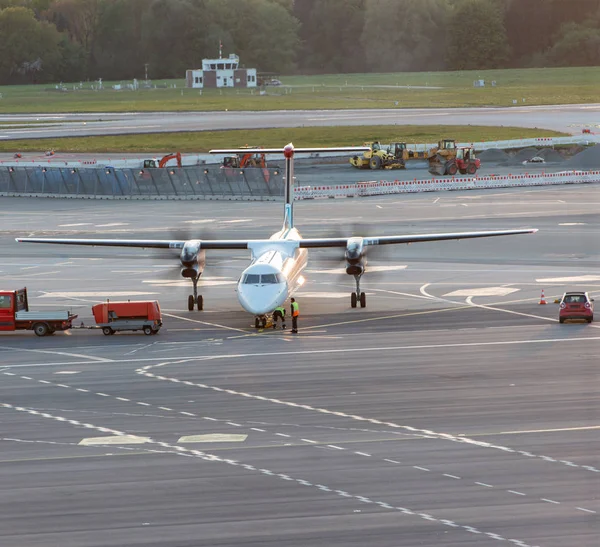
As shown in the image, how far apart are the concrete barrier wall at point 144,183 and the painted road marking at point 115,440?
59046 millimetres

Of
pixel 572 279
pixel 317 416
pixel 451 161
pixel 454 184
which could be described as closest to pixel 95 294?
pixel 572 279

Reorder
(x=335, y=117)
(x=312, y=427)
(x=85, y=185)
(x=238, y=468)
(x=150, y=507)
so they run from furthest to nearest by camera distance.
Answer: (x=335, y=117), (x=85, y=185), (x=312, y=427), (x=238, y=468), (x=150, y=507)

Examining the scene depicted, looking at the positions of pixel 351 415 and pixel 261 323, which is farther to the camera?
pixel 261 323

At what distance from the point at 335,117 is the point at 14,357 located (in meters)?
118

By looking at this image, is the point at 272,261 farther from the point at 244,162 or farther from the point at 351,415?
the point at 244,162

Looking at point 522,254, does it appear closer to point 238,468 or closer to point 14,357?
point 14,357

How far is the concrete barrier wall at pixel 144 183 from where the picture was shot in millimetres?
87250

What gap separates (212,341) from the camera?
41125 millimetres

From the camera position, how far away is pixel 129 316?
42906 millimetres

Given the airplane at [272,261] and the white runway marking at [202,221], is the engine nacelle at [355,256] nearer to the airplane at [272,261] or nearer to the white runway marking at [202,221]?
the airplane at [272,261]

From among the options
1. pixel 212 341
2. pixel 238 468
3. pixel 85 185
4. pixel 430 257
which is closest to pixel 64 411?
pixel 238 468

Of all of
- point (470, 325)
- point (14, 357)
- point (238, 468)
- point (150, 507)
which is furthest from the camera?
point (470, 325)

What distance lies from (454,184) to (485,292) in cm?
4187

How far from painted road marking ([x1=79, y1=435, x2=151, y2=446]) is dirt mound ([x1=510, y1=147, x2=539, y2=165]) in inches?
3204
